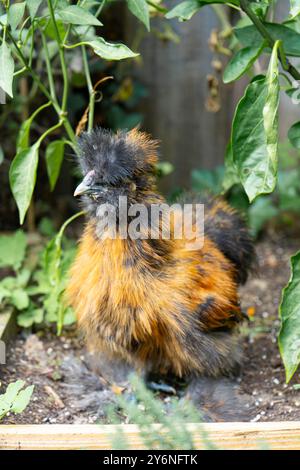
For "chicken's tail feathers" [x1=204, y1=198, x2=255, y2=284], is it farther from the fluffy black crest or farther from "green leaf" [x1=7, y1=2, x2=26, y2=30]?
"green leaf" [x1=7, y1=2, x2=26, y2=30]

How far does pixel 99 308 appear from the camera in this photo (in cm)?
281

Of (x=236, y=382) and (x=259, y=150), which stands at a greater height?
(x=259, y=150)

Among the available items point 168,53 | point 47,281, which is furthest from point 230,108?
point 47,281

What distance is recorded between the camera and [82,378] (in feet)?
10.5

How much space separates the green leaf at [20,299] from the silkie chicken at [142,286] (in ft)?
1.54

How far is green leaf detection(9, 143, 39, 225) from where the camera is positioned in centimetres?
286

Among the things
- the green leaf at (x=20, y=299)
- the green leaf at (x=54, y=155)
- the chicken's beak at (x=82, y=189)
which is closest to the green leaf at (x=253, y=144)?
the chicken's beak at (x=82, y=189)

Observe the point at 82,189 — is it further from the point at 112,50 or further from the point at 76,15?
the point at 76,15

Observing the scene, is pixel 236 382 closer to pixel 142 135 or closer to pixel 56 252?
pixel 56 252

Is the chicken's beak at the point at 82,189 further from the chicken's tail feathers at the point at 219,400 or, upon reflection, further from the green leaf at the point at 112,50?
the chicken's tail feathers at the point at 219,400

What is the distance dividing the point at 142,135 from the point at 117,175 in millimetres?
234

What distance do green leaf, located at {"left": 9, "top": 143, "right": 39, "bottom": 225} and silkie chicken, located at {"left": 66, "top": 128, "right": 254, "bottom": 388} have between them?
213 mm
